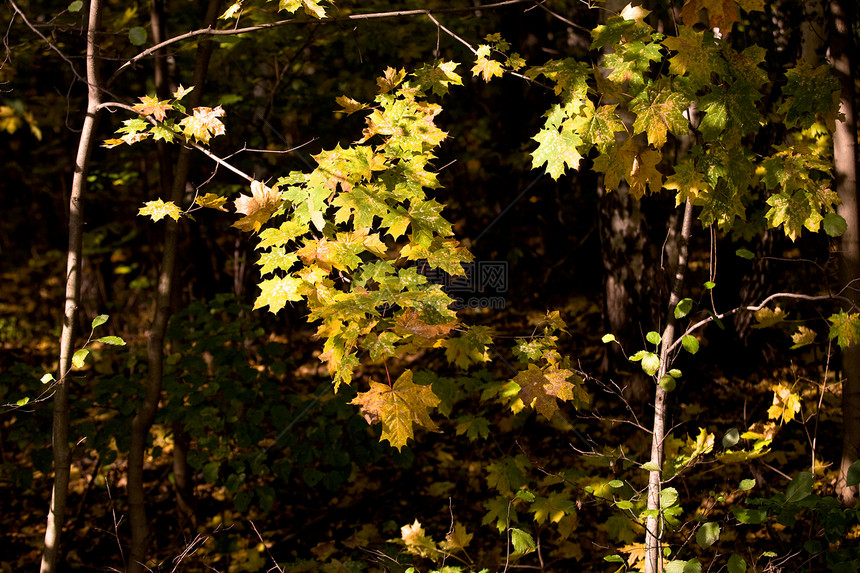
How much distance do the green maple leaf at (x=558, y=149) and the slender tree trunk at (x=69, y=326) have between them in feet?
5.74

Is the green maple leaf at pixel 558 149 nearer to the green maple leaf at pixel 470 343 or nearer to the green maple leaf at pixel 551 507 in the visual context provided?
the green maple leaf at pixel 470 343

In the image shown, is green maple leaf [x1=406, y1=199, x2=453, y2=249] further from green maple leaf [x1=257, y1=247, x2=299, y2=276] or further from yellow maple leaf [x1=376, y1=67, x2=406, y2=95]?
yellow maple leaf [x1=376, y1=67, x2=406, y2=95]

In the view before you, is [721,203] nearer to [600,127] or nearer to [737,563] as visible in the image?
[600,127]

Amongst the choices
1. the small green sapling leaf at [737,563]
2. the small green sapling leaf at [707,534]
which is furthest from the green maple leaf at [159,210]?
the small green sapling leaf at [737,563]

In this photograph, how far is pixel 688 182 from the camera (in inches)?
83.4

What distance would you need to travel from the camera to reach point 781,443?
4406 millimetres

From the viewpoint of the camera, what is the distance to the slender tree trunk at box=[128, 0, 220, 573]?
10.3 feet

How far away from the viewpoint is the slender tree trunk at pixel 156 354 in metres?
3.13

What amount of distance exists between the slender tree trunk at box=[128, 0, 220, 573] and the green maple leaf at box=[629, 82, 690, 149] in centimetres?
214

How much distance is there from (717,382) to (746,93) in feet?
12.2

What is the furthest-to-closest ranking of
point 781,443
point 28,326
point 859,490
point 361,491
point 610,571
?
point 28,326 → point 361,491 → point 781,443 → point 610,571 → point 859,490

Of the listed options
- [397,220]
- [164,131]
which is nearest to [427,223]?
[397,220]

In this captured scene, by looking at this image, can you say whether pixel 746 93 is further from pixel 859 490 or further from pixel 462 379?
pixel 859 490

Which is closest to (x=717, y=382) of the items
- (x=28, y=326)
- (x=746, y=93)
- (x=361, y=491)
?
(x=361, y=491)
